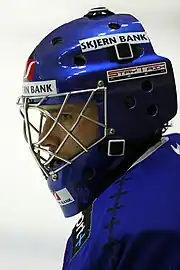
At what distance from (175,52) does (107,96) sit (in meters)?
0.75

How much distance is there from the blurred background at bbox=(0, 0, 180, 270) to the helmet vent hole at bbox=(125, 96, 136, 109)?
0.68m

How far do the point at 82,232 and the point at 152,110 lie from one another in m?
0.23

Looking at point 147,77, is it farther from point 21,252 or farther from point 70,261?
point 21,252

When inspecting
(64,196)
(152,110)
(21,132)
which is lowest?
(21,132)

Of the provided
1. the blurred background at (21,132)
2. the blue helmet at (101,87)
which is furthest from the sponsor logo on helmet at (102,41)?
the blurred background at (21,132)

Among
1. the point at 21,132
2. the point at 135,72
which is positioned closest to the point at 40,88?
the point at 135,72

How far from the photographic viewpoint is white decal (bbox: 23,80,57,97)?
1.01 meters

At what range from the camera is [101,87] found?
988 millimetres

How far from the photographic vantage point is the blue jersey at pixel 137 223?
0.87 meters

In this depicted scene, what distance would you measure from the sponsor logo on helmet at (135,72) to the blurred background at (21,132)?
0.66m

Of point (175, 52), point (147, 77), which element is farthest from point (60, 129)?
point (175, 52)

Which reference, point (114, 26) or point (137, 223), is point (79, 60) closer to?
point (114, 26)

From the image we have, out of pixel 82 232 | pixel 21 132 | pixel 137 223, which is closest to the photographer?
pixel 137 223

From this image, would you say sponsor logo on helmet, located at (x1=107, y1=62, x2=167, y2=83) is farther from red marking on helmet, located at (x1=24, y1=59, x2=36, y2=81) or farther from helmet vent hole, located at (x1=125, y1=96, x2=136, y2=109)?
red marking on helmet, located at (x1=24, y1=59, x2=36, y2=81)
